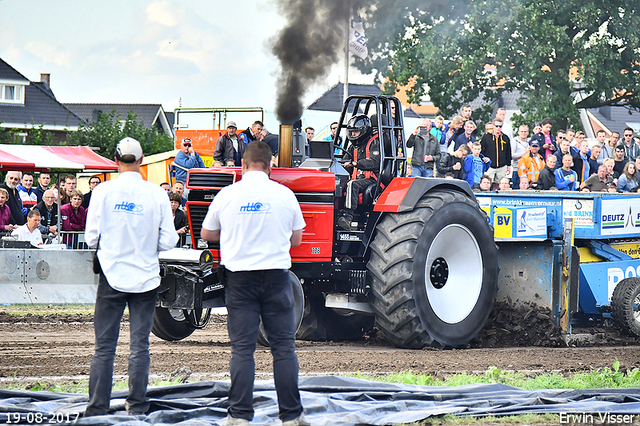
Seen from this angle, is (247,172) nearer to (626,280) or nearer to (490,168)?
(626,280)

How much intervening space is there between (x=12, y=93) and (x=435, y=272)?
55.7 metres

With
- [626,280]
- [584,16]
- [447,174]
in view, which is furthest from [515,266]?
[584,16]

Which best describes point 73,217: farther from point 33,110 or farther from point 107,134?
point 33,110

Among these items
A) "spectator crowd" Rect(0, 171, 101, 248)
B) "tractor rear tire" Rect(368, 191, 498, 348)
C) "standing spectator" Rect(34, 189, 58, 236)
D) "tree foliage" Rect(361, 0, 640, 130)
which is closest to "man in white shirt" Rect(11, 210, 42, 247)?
"spectator crowd" Rect(0, 171, 101, 248)

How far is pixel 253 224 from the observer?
543 cm

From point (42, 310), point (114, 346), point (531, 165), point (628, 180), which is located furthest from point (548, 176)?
point (114, 346)

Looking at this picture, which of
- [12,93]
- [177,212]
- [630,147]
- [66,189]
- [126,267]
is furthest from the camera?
[12,93]

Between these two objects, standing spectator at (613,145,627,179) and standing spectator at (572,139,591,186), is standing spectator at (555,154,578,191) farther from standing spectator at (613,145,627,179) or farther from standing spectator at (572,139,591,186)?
standing spectator at (613,145,627,179)

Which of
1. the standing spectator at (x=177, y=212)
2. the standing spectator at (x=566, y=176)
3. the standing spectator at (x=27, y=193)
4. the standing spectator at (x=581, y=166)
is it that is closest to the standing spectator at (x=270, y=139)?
the standing spectator at (x=177, y=212)

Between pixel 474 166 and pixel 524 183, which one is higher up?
pixel 474 166

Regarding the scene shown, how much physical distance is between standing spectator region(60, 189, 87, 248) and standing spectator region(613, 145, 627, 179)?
10.2 m

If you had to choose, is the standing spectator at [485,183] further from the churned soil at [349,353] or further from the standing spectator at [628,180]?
the churned soil at [349,353]

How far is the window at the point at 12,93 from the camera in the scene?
193 feet

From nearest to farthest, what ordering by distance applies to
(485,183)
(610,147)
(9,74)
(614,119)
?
(485,183) < (610,147) < (9,74) < (614,119)
